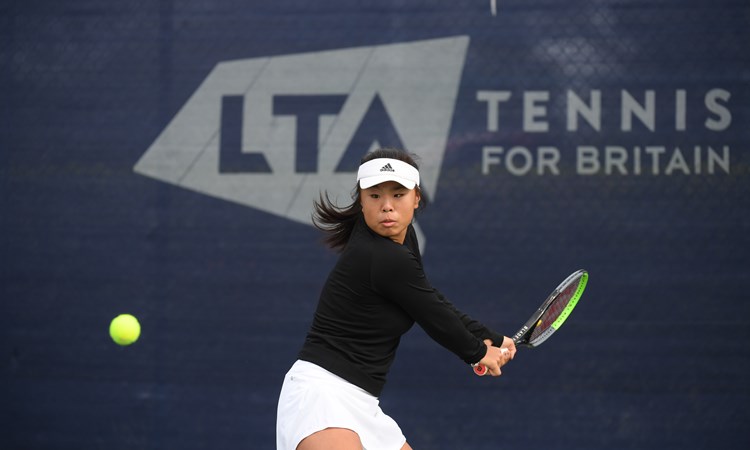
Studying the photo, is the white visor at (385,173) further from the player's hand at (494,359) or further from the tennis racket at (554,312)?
the tennis racket at (554,312)

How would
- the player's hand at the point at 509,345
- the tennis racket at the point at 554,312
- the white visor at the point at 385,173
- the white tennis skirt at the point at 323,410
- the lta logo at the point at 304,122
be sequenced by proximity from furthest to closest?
the lta logo at the point at 304,122 → the tennis racket at the point at 554,312 → the player's hand at the point at 509,345 → the white visor at the point at 385,173 → the white tennis skirt at the point at 323,410

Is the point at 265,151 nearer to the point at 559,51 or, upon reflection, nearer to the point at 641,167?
the point at 559,51

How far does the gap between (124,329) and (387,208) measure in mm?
1762

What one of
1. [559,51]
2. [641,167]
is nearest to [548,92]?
[559,51]

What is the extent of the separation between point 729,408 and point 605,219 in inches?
33.9

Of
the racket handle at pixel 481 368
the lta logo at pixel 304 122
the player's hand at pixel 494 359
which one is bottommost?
the racket handle at pixel 481 368

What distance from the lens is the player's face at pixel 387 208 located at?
2.53 m

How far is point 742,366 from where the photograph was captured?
3785 millimetres

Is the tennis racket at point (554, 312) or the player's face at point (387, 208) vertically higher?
the player's face at point (387, 208)

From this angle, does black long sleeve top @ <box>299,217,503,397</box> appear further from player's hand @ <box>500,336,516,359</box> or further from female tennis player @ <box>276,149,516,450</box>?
player's hand @ <box>500,336,516,359</box>

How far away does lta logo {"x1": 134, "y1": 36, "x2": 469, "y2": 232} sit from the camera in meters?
3.97

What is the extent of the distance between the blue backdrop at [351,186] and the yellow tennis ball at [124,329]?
0.11 metres

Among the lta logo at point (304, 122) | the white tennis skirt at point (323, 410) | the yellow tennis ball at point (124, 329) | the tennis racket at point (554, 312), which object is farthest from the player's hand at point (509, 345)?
the yellow tennis ball at point (124, 329)

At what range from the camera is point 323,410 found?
2400mm
